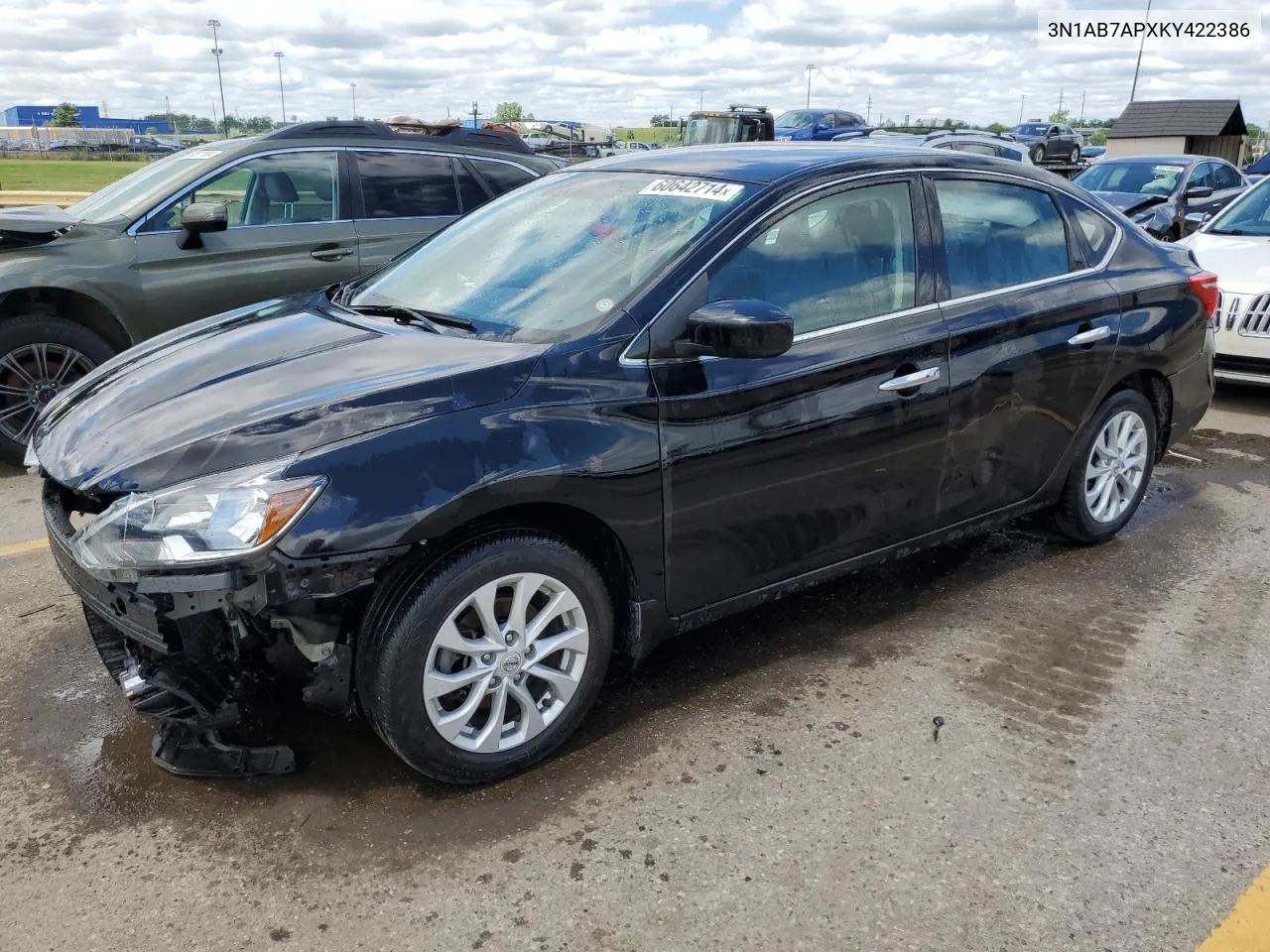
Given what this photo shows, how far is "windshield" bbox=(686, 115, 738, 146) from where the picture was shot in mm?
24250

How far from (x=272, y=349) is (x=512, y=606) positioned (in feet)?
3.76

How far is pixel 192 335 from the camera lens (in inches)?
141

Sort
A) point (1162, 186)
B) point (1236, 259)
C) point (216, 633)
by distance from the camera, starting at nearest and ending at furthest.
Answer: point (216, 633) < point (1236, 259) < point (1162, 186)

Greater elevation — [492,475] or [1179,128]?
[1179,128]

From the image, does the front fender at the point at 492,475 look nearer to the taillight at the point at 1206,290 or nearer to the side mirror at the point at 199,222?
the taillight at the point at 1206,290

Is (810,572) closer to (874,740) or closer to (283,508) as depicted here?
(874,740)

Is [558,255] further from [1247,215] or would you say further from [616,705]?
[1247,215]

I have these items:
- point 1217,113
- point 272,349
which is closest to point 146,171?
point 272,349

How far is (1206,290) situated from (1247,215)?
4432mm

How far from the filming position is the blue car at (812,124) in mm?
31938

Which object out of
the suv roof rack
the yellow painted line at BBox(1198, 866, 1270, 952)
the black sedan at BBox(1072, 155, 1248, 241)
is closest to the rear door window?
the suv roof rack

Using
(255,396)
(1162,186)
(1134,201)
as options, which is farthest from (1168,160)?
(255,396)

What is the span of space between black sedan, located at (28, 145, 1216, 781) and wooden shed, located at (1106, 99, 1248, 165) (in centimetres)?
2414

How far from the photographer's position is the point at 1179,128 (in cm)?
2542
